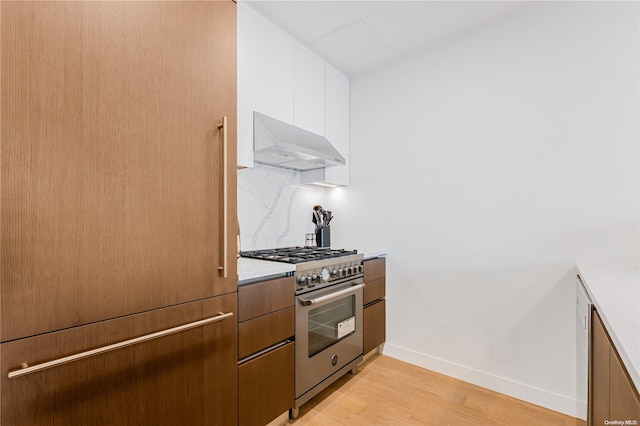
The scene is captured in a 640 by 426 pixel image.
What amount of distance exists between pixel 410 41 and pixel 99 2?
79.9 inches

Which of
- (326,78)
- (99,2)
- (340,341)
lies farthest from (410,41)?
(340,341)

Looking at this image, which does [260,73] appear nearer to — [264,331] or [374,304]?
[264,331]

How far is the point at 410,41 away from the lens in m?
2.33

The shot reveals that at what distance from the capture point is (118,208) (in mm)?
1036

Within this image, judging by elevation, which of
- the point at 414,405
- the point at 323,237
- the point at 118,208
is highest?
the point at 118,208

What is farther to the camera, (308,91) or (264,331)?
(308,91)

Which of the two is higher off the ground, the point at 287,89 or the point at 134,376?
the point at 287,89

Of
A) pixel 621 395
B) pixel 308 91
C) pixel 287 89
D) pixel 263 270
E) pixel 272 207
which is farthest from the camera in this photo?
pixel 272 207

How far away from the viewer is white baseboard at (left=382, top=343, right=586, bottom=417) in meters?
1.84

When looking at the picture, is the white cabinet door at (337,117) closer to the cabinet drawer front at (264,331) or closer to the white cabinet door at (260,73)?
the white cabinet door at (260,73)

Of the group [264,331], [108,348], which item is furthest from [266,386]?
[108,348]

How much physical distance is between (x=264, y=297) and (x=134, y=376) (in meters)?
0.62

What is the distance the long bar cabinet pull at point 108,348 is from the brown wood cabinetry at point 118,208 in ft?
0.10

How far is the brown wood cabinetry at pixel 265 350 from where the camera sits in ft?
4.75
